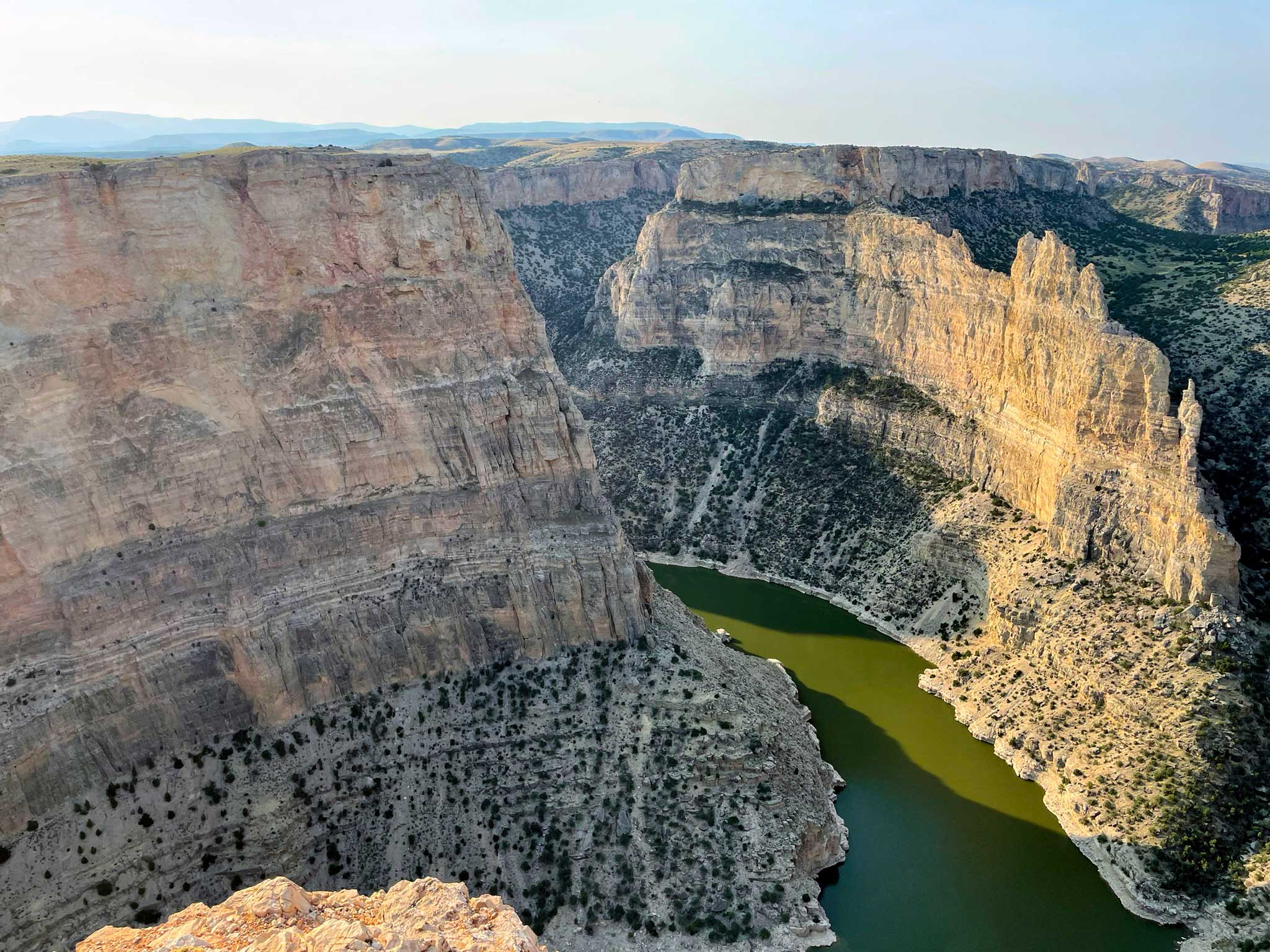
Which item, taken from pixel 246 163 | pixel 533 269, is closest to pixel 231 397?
pixel 246 163

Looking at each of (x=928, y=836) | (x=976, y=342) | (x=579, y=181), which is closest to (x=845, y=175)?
(x=976, y=342)

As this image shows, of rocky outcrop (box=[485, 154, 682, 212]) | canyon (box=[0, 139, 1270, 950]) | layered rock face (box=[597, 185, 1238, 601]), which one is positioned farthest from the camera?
rocky outcrop (box=[485, 154, 682, 212])

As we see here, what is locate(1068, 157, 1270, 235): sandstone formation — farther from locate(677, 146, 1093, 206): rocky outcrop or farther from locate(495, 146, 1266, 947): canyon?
locate(677, 146, 1093, 206): rocky outcrop

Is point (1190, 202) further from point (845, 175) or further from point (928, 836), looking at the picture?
point (928, 836)

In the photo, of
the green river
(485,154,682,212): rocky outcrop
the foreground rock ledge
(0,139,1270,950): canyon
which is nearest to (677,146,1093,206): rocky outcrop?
(0,139,1270,950): canyon

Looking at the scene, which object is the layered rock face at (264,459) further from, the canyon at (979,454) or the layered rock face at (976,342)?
the layered rock face at (976,342)
